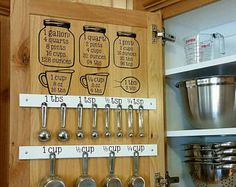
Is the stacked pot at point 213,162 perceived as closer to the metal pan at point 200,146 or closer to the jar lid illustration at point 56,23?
the metal pan at point 200,146

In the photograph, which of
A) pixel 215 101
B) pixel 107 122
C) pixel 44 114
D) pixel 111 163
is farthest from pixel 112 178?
pixel 215 101

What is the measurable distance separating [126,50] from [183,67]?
234 millimetres

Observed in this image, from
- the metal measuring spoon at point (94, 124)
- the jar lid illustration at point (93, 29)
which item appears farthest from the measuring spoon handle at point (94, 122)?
the jar lid illustration at point (93, 29)

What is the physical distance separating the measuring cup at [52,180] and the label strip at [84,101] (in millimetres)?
178

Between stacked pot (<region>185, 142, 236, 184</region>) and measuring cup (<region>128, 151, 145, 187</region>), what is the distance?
0.23 metres

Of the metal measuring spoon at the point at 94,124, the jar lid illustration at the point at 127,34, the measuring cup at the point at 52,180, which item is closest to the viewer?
the measuring cup at the point at 52,180

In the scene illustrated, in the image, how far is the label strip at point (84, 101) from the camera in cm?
126

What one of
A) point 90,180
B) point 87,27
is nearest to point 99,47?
point 87,27

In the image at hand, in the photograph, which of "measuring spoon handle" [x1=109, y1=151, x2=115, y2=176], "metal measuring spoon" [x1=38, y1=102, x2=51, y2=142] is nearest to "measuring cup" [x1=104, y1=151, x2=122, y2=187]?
"measuring spoon handle" [x1=109, y1=151, x2=115, y2=176]

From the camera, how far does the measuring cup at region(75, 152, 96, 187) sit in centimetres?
128

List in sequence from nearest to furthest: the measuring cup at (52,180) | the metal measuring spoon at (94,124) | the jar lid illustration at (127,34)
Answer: the measuring cup at (52,180) < the metal measuring spoon at (94,124) < the jar lid illustration at (127,34)

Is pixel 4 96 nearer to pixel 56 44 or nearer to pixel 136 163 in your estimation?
pixel 56 44

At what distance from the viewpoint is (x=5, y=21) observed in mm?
1523

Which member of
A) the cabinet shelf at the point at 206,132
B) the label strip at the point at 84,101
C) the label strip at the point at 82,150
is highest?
the label strip at the point at 84,101
